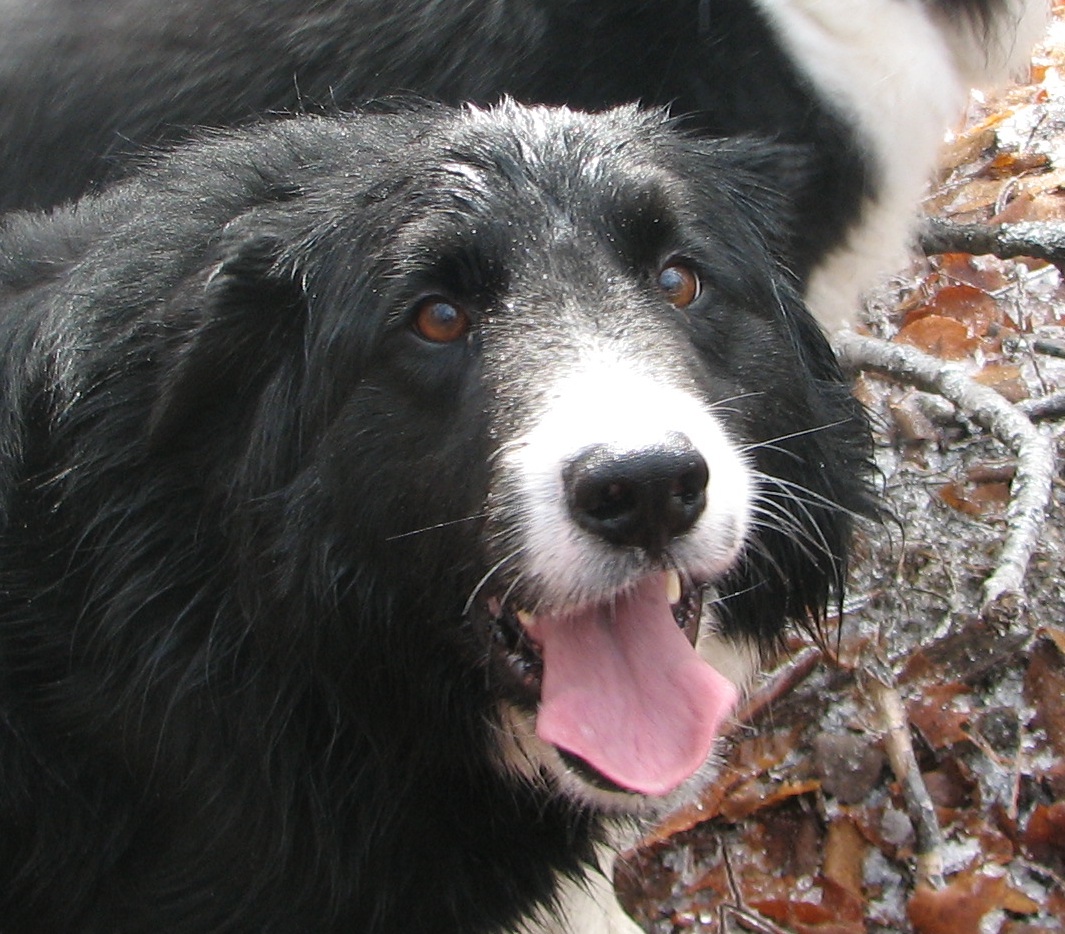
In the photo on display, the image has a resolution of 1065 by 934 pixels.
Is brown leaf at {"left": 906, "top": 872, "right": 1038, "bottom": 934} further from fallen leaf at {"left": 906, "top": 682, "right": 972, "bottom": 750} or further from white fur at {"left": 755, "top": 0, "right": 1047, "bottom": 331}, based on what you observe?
white fur at {"left": 755, "top": 0, "right": 1047, "bottom": 331}

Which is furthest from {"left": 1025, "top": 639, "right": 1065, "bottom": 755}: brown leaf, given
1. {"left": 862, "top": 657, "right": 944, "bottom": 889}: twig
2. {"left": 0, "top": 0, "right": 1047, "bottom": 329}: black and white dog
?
{"left": 0, "top": 0, "right": 1047, "bottom": 329}: black and white dog

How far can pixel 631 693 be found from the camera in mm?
1749

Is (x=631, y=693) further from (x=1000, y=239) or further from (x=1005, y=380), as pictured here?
(x=1005, y=380)

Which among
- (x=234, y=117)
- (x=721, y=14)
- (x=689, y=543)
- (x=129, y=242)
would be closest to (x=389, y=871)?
(x=689, y=543)

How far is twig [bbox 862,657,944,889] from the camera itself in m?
2.30

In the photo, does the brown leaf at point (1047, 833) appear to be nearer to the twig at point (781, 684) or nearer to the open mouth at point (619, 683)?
the twig at point (781, 684)

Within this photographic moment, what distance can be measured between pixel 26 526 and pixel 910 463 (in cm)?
218

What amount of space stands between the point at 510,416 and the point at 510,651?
358 mm

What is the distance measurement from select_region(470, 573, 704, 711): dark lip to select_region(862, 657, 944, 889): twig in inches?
33.1

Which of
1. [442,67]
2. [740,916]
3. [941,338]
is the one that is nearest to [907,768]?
[740,916]

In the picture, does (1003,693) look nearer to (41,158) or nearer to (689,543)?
(689,543)

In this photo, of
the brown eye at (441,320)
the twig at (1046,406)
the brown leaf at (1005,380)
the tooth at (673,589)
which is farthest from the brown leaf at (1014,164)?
the brown eye at (441,320)

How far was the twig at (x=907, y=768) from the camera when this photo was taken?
90.6 inches

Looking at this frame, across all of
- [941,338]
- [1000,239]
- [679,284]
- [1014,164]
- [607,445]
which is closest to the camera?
[607,445]
